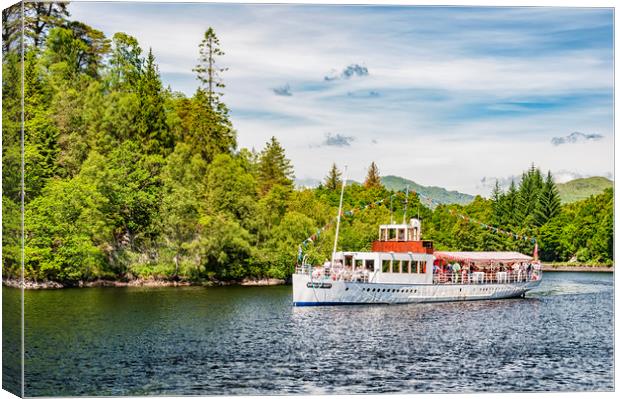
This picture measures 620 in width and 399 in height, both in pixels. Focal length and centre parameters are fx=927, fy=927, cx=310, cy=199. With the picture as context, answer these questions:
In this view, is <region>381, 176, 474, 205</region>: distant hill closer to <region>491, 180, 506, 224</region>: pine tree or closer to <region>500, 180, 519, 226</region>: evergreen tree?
<region>491, 180, 506, 224</region>: pine tree

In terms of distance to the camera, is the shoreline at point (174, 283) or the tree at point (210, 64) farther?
the shoreline at point (174, 283)

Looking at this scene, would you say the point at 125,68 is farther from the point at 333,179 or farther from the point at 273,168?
the point at 333,179

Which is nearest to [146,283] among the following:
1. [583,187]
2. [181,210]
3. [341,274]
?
[181,210]

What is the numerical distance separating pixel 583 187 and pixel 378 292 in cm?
1104

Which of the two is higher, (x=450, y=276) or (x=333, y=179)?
(x=333, y=179)

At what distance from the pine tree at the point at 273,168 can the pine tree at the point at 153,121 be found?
5109 millimetres

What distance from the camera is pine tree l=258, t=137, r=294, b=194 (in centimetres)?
2562

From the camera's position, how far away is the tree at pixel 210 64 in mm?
22391

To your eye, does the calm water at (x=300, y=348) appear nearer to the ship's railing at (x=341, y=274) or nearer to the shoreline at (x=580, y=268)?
the ship's railing at (x=341, y=274)

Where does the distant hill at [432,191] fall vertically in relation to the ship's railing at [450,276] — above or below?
above

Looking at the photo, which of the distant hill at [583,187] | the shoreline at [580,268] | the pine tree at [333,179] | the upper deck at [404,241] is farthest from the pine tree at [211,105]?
the shoreline at [580,268]

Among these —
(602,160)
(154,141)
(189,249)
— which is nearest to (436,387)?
(602,160)

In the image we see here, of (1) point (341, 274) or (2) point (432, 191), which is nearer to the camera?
(2) point (432, 191)

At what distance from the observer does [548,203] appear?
105 feet
